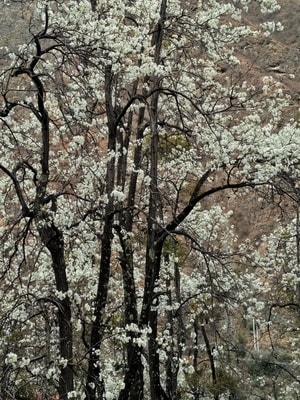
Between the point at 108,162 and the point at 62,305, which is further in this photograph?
the point at 108,162

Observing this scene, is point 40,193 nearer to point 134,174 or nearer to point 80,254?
point 80,254

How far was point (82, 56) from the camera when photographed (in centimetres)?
710

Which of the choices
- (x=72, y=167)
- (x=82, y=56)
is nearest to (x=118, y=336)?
(x=72, y=167)

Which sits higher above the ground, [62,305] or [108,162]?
[108,162]

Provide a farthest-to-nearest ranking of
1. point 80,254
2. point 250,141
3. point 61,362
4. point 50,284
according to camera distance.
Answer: point 50,284
point 80,254
point 250,141
point 61,362

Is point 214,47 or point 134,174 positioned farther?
point 134,174

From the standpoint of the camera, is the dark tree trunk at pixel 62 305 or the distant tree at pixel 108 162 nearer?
the distant tree at pixel 108 162

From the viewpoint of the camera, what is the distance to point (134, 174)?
33.7ft

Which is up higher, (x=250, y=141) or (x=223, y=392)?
(x=250, y=141)

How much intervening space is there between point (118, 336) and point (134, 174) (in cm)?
377

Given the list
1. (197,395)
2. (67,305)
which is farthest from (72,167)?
(197,395)

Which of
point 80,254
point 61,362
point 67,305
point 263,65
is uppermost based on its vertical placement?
point 263,65

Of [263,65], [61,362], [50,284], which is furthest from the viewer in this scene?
[263,65]

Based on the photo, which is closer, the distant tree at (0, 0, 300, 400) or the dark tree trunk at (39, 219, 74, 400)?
the distant tree at (0, 0, 300, 400)
